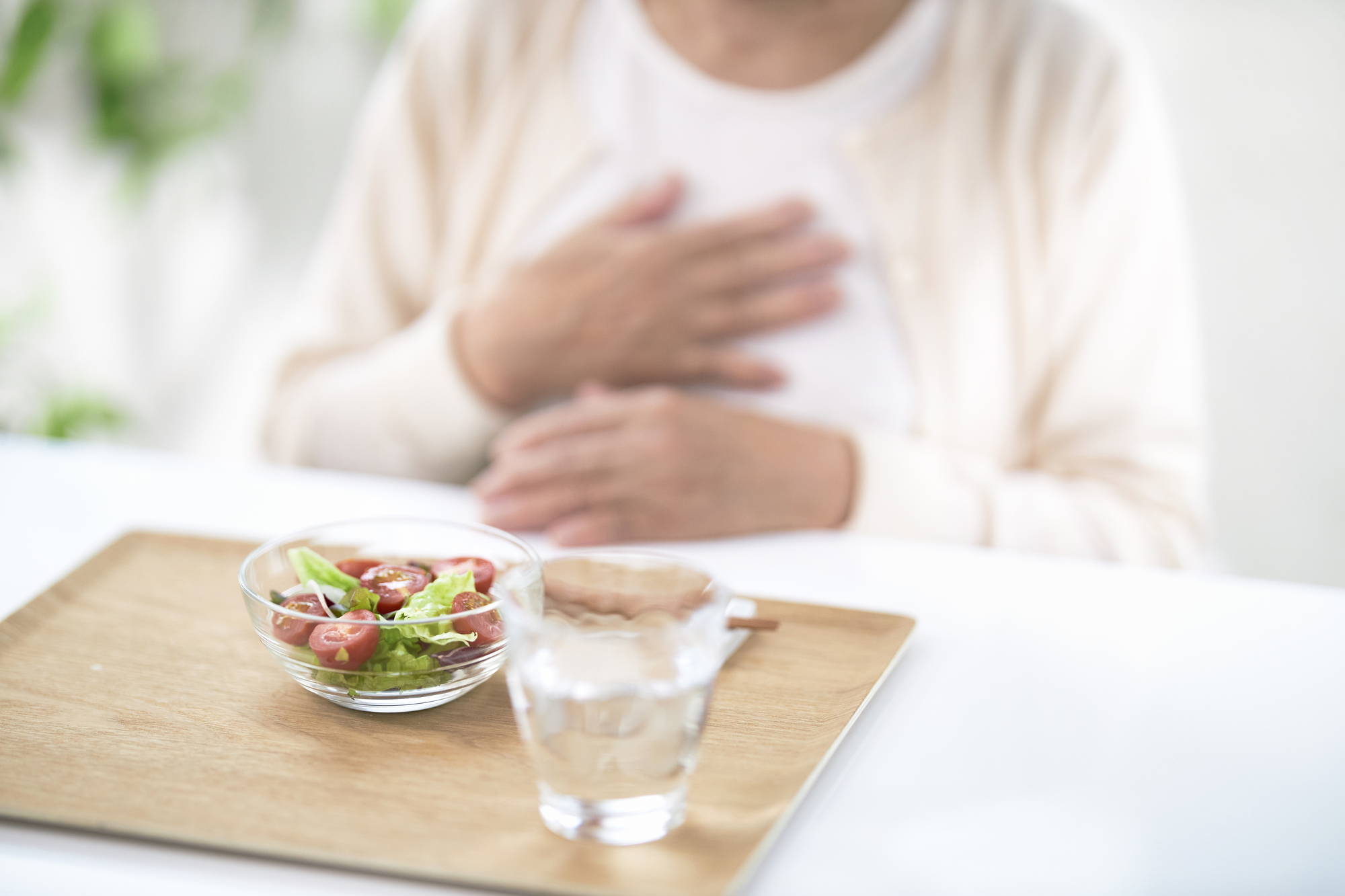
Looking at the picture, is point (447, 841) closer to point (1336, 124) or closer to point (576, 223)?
point (576, 223)

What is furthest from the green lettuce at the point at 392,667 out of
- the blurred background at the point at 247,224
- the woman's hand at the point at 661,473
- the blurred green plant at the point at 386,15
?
the blurred green plant at the point at 386,15

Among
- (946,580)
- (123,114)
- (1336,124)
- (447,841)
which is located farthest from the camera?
(123,114)

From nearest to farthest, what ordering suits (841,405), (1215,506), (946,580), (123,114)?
1. (946,580)
2. (841,405)
3. (1215,506)
4. (123,114)

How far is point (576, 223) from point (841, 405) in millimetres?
341

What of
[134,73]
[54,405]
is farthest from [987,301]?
[54,405]

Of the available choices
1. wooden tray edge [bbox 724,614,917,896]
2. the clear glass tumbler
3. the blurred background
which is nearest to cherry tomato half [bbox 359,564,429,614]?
the clear glass tumbler

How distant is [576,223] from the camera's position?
133 cm

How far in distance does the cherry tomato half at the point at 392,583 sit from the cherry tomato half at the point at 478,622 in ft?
0.10

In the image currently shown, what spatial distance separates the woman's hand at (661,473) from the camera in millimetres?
1032

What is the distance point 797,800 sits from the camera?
57 cm

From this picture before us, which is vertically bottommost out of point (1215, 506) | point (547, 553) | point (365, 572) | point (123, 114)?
point (1215, 506)

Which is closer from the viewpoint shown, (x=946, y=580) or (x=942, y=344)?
(x=946, y=580)

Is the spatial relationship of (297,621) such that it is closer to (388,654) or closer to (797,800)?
(388,654)

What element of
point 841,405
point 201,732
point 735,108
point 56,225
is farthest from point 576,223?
point 56,225
